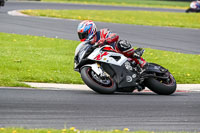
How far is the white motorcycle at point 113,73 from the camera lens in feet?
33.2

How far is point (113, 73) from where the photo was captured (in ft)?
33.8

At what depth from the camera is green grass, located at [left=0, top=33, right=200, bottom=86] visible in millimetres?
12199

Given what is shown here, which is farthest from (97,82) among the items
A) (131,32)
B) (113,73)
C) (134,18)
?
(134,18)

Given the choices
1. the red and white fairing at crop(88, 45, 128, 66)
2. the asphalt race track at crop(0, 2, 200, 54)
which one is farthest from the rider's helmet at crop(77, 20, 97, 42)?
the asphalt race track at crop(0, 2, 200, 54)

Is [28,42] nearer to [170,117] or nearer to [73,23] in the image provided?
[73,23]

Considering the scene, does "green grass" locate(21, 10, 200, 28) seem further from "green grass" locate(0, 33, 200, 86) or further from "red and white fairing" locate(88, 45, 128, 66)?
"red and white fairing" locate(88, 45, 128, 66)

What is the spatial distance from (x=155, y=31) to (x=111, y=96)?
15665mm

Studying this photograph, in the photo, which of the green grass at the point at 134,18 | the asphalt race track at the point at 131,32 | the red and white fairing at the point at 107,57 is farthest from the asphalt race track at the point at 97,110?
the green grass at the point at 134,18

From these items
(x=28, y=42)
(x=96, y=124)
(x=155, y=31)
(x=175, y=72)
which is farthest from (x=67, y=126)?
(x=155, y=31)

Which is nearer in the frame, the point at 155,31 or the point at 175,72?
the point at 175,72

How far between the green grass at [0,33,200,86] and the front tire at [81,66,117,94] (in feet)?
5.62

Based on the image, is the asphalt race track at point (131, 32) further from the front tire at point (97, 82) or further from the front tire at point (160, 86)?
the front tire at point (97, 82)

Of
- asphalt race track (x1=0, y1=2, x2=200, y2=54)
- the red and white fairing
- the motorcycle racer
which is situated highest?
the motorcycle racer

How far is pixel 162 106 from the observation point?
9164 millimetres
